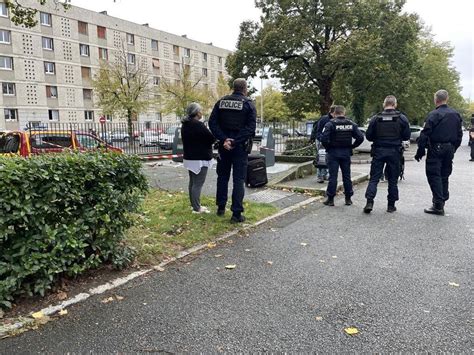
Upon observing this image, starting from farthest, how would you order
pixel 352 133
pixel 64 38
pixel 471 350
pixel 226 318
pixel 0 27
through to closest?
pixel 64 38 → pixel 0 27 → pixel 352 133 → pixel 226 318 → pixel 471 350

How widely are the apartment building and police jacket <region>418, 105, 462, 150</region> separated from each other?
36448 mm

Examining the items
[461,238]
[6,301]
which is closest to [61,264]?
[6,301]

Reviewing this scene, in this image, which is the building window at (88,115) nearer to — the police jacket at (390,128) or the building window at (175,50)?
the building window at (175,50)

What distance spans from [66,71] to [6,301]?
154 feet

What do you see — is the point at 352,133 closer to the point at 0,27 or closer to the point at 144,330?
the point at 144,330

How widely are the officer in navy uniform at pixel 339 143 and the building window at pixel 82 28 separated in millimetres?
46238

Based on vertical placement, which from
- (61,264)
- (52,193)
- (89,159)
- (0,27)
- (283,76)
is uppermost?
(0,27)

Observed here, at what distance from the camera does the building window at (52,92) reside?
43.1 meters

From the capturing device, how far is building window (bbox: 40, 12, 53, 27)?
41.9m

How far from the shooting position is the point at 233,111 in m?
5.74

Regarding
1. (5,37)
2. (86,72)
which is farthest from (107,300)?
(86,72)

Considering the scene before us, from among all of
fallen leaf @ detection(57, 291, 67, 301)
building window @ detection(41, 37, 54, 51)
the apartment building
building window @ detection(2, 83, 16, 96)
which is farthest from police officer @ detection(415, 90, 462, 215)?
building window @ detection(41, 37, 54, 51)

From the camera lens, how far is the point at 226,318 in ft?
10.0

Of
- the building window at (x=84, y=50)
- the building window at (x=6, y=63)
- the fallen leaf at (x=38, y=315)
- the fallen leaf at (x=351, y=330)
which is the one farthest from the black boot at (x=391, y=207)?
the building window at (x=84, y=50)
